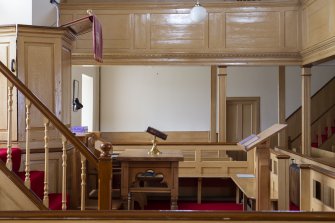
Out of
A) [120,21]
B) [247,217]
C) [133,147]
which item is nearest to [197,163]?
[133,147]

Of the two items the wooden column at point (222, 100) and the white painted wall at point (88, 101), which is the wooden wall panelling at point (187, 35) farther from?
the white painted wall at point (88, 101)

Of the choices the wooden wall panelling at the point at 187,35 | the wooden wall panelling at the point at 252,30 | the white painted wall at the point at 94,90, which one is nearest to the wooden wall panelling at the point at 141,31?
the wooden wall panelling at the point at 187,35

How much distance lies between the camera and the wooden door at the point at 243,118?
11.4m

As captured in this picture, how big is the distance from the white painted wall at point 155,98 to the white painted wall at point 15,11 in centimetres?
538

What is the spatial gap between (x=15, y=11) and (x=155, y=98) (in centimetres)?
596

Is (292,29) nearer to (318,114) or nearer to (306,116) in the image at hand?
(306,116)

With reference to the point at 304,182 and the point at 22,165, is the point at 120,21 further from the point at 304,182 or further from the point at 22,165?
the point at 304,182

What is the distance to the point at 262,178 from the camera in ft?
11.7

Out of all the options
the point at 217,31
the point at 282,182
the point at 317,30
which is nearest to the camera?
the point at 282,182

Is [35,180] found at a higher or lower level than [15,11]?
lower

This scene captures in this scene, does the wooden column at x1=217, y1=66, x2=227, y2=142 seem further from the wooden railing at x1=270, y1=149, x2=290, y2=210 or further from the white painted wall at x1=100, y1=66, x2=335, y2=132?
the wooden railing at x1=270, y1=149, x2=290, y2=210

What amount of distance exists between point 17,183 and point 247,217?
2.06 meters

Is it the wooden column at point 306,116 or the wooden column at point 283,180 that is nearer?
the wooden column at point 283,180

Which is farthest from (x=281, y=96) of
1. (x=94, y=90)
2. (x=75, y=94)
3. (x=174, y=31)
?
(x=94, y=90)
